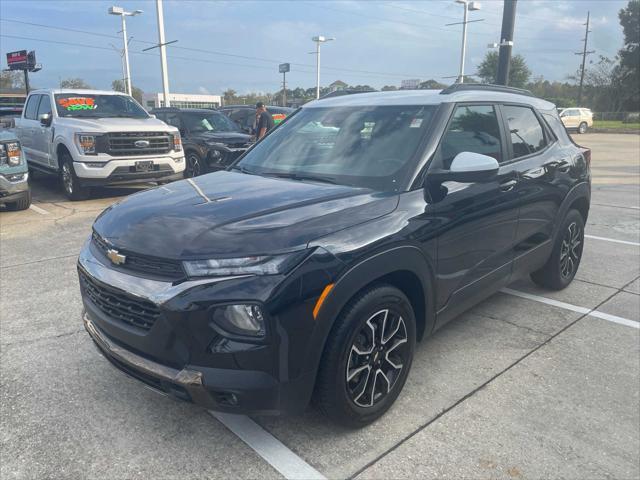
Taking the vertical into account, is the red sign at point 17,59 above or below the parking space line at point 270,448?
above

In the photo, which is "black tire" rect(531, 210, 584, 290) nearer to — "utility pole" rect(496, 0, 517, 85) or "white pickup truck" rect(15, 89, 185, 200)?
"utility pole" rect(496, 0, 517, 85)

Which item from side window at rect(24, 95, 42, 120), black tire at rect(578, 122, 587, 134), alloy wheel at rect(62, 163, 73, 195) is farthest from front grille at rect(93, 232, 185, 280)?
black tire at rect(578, 122, 587, 134)

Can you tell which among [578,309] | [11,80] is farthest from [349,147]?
[11,80]

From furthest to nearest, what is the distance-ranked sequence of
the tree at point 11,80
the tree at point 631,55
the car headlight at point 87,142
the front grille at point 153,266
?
the tree at point 11,80
the tree at point 631,55
the car headlight at point 87,142
the front grille at point 153,266

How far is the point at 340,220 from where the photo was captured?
8.57 feet

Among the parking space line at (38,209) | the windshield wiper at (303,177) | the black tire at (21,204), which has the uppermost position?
the windshield wiper at (303,177)

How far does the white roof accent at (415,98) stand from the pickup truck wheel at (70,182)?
6.52 metres

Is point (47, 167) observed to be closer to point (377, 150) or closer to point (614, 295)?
point (377, 150)

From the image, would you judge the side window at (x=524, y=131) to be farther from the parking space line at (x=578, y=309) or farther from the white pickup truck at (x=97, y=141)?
the white pickup truck at (x=97, y=141)

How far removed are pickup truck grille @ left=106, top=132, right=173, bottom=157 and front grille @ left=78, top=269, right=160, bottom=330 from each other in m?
6.95

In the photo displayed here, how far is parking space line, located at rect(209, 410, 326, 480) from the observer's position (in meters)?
2.49

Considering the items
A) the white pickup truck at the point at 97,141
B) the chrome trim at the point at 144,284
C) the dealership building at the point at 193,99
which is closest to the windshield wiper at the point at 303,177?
the chrome trim at the point at 144,284

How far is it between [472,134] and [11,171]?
23.6 ft

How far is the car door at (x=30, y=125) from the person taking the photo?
10.6 metres
